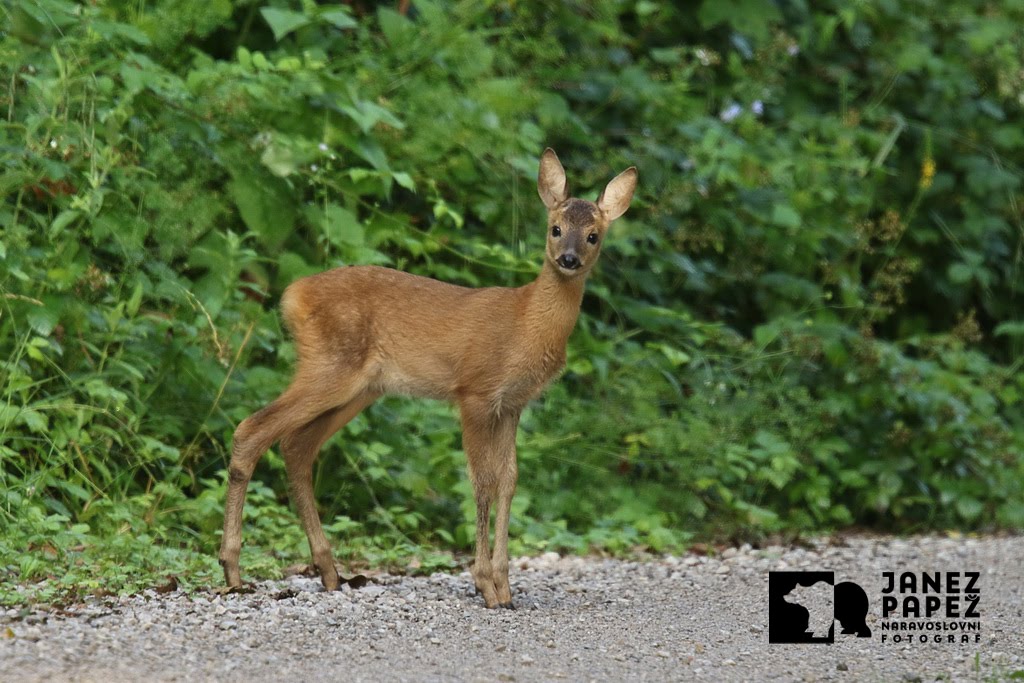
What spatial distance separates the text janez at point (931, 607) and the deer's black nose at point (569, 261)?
2.04 metres

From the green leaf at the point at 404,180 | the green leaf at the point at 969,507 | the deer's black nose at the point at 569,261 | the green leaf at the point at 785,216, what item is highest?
the green leaf at the point at 404,180

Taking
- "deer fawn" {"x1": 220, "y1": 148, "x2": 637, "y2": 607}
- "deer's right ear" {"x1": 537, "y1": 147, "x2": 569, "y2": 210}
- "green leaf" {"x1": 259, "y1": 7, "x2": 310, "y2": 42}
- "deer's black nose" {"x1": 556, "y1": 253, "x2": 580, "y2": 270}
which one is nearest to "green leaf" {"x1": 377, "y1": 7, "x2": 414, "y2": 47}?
"green leaf" {"x1": 259, "y1": 7, "x2": 310, "y2": 42}

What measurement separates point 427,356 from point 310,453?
716mm

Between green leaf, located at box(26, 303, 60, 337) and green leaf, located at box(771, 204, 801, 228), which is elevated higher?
green leaf, located at box(771, 204, 801, 228)

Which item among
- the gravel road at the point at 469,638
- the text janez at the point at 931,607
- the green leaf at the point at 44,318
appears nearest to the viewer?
the gravel road at the point at 469,638

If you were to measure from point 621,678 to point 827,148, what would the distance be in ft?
22.2

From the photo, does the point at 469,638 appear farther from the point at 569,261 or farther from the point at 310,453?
the point at 569,261

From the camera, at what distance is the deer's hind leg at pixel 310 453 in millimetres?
6695

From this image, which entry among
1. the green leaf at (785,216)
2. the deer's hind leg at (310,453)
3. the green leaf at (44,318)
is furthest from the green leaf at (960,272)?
the green leaf at (44,318)

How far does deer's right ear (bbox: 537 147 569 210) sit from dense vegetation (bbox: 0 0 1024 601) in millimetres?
1268

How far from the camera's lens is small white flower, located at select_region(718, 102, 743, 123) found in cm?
1109

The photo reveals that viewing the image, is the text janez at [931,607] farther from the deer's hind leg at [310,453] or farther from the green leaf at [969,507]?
the deer's hind leg at [310,453]

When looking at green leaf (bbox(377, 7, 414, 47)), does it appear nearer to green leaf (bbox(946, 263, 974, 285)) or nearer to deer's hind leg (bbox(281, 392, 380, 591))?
deer's hind leg (bbox(281, 392, 380, 591))

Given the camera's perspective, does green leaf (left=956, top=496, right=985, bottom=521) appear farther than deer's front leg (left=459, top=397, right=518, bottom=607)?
Yes
